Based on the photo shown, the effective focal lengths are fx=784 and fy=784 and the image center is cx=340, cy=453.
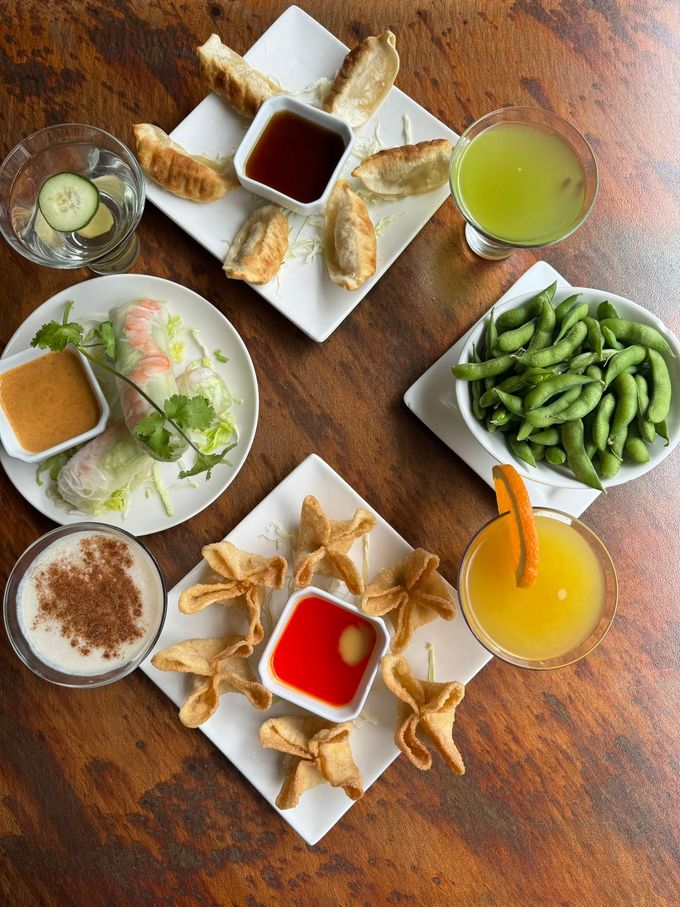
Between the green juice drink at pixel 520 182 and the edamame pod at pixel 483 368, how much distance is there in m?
0.34

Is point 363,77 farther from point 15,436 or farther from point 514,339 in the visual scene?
point 15,436

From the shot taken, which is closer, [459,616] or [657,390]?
[657,390]

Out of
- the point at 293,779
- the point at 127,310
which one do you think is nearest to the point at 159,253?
the point at 127,310

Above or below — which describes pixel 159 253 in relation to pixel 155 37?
below

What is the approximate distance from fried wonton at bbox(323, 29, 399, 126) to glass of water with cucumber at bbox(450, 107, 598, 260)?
0.31 m

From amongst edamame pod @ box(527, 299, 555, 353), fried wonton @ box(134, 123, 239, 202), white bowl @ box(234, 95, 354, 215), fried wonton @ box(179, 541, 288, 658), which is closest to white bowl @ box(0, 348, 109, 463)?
fried wonton @ box(179, 541, 288, 658)

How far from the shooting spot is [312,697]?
7.20 ft

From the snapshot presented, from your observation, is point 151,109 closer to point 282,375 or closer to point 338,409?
point 282,375

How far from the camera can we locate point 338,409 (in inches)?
93.3

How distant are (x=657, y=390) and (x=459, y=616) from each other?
2.75ft

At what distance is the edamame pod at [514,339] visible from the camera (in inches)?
84.4

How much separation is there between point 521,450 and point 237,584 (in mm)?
879

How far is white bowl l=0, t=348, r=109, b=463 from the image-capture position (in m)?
2.14

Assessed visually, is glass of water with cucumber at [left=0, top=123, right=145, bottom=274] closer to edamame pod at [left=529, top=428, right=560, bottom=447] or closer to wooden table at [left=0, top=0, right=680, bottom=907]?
wooden table at [left=0, top=0, right=680, bottom=907]
